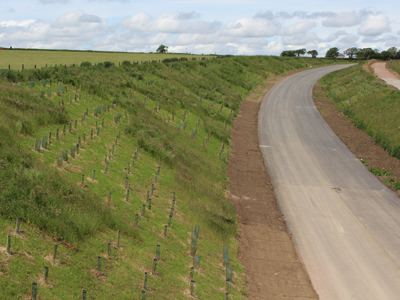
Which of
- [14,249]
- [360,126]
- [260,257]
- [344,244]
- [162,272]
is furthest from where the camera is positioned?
[360,126]

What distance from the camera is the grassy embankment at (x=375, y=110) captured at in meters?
29.4

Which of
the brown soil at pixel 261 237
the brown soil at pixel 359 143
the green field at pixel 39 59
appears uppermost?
the green field at pixel 39 59

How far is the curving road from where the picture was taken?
520 inches

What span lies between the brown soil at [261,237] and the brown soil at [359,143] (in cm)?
825

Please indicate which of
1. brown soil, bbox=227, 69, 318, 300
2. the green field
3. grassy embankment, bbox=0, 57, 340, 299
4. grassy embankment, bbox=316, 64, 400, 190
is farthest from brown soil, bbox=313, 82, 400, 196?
the green field

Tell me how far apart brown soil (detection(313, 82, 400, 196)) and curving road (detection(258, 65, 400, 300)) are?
0.82m

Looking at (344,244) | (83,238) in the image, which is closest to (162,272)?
(83,238)

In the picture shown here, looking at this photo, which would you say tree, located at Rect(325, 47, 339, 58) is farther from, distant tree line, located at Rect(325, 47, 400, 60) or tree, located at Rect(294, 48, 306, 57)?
tree, located at Rect(294, 48, 306, 57)

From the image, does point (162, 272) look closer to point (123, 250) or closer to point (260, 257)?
point (123, 250)

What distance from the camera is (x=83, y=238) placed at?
30.8 ft

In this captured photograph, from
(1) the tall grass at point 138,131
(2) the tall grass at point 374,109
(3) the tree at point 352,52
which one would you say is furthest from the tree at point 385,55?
(1) the tall grass at point 138,131

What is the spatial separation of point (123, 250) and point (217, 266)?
12.4 feet

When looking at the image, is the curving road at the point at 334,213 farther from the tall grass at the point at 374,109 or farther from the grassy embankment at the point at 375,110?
the tall grass at the point at 374,109

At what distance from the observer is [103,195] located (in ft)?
40.4
